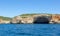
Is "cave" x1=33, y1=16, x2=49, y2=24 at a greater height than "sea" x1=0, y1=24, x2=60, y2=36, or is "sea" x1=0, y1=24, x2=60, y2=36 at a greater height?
"sea" x1=0, y1=24, x2=60, y2=36

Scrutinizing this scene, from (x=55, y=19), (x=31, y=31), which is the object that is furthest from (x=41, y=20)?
(x=31, y=31)

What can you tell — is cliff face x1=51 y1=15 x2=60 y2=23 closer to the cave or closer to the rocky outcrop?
the rocky outcrop

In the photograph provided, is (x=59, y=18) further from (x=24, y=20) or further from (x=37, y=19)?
(x=24, y=20)

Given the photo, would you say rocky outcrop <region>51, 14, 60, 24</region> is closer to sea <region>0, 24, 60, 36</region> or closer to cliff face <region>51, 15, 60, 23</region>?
cliff face <region>51, 15, 60, 23</region>

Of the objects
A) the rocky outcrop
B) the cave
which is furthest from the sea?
the rocky outcrop

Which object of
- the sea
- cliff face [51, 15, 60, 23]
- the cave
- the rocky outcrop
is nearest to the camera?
the sea

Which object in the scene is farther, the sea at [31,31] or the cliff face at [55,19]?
the cliff face at [55,19]

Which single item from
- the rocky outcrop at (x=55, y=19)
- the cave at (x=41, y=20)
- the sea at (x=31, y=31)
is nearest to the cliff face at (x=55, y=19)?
the rocky outcrop at (x=55, y=19)

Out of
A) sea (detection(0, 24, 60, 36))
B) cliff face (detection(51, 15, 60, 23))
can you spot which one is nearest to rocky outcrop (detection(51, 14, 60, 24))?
cliff face (detection(51, 15, 60, 23))

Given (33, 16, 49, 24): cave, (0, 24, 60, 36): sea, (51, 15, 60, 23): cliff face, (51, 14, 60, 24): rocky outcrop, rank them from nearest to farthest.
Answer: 1. (0, 24, 60, 36): sea
2. (33, 16, 49, 24): cave
3. (51, 14, 60, 24): rocky outcrop
4. (51, 15, 60, 23): cliff face

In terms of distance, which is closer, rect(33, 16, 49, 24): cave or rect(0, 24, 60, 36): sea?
rect(0, 24, 60, 36): sea

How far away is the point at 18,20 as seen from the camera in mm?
156000

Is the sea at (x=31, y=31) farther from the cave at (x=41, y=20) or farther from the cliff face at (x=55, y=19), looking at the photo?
the cliff face at (x=55, y=19)

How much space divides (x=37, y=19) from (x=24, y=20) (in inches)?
686
